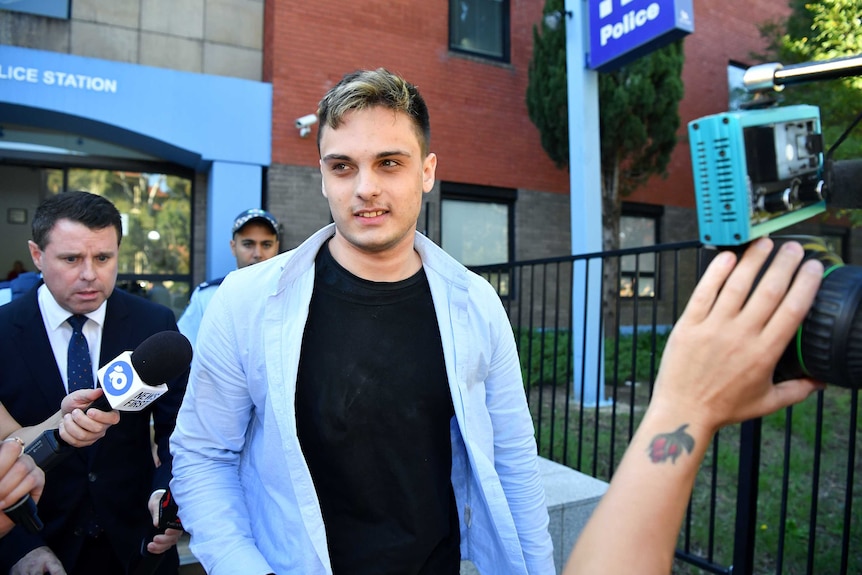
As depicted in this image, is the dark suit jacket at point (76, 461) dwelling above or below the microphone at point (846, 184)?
below

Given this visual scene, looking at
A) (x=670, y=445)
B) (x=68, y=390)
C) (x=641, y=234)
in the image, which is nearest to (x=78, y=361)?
(x=68, y=390)

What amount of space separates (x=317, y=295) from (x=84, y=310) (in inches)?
45.4

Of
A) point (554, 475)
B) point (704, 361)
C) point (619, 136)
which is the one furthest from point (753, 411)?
point (619, 136)

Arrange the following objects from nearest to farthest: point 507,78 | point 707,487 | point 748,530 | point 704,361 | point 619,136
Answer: point 704,361
point 748,530
point 707,487
point 619,136
point 507,78

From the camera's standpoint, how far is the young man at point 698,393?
81cm

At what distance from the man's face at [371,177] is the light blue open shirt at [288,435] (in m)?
0.18

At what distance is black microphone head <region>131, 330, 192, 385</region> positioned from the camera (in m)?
1.78

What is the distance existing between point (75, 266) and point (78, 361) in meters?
0.40

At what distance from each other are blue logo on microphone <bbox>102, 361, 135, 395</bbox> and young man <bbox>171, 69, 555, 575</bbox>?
0.63 feet

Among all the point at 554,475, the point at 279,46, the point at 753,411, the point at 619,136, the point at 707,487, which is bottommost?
the point at 707,487

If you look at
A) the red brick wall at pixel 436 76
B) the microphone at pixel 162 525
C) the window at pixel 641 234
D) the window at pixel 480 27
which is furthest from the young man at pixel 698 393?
the window at pixel 641 234

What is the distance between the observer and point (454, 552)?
2047mm

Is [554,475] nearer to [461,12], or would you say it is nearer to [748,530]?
[748,530]

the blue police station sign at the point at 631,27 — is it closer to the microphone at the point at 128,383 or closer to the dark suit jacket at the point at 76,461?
the dark suit jacket at the point at 76,461
